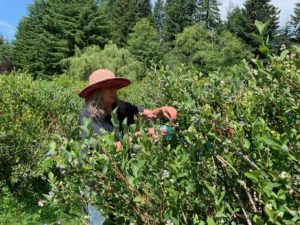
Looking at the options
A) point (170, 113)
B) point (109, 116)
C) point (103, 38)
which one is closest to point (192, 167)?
point (170, 113)

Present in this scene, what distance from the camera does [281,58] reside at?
5.62ft

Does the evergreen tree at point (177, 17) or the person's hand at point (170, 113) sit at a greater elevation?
the person's hand at point (170, 113)

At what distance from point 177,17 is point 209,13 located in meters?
7.38

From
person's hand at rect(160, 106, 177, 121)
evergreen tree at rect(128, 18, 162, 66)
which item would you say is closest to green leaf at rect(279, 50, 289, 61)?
person's hand at rect(160, 106, 177, 121)

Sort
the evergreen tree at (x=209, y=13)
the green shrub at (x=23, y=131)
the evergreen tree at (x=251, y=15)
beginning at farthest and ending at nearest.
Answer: the evergreen tree at (x=209, y=13)
the evergreen tree at (x=251, y=15)
the green shrub at (x=23, y=131)

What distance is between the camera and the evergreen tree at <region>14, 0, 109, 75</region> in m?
49.4

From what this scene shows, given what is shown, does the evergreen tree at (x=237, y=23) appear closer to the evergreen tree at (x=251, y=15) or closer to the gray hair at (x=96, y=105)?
the evergreen tree at (x=251, y=15)

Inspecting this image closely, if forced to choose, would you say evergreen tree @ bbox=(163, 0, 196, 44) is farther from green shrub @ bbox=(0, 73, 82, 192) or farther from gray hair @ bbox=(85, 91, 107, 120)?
gray hair @ bbox=(85, 91, 107, 120)

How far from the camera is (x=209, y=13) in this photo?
6731 centimetres

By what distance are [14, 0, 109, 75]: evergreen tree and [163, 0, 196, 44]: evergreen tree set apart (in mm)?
21589

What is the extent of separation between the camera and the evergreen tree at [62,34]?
49.4 m

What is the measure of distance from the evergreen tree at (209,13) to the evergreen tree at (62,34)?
787 inches

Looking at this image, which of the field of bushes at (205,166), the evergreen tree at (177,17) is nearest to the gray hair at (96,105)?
the field of bushes at (205,166)

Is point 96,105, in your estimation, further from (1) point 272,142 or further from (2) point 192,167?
(1) point 272,142
